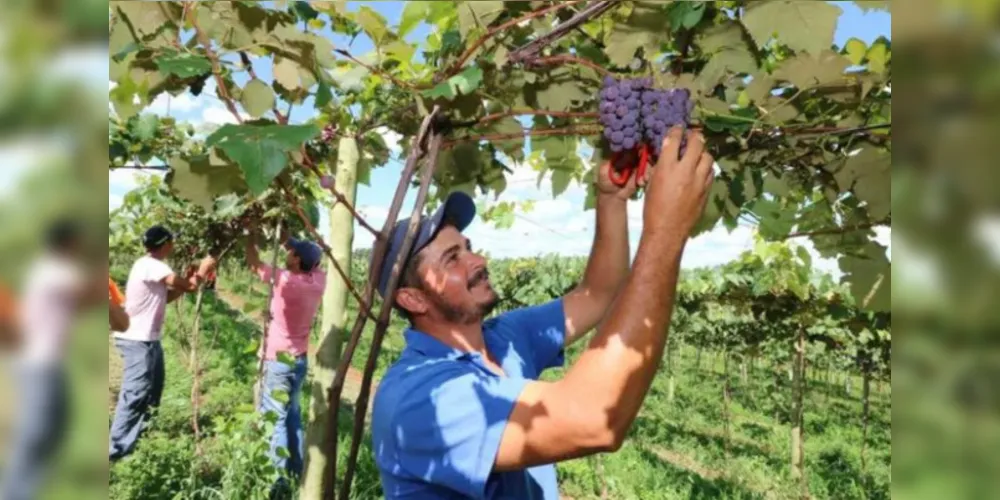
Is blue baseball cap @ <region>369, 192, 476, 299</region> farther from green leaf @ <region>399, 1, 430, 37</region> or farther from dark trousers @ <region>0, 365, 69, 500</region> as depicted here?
dark trousers @ <region>0, 365, 69, 500</region>

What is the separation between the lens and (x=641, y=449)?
8125 millimetres

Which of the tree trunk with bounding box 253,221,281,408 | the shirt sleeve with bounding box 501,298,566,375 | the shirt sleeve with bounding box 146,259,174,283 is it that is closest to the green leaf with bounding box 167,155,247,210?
the shirt sleeve with bounding box 501,298,566,375

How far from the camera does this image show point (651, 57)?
174 centimetres

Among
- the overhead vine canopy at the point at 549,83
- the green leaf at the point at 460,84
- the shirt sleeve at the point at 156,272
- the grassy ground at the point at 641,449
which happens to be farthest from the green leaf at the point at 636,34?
the shirt sleeve at the point at 156,272

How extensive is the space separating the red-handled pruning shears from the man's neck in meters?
0.56

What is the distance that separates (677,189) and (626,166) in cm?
34

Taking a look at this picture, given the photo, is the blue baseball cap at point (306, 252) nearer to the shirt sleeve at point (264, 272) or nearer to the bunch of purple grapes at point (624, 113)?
the shirt sleeve at point (264, 272)

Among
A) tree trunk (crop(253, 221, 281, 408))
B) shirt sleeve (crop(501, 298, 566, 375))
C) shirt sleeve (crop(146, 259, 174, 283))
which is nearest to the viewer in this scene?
shirt sleeve (crop(501, 298, 566, 375))

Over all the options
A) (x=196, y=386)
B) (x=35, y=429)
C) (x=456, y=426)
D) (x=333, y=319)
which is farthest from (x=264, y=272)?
(x=35, y=429)

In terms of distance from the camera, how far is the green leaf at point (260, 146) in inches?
43.2

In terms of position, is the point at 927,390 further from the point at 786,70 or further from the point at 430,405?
the point at 786,70

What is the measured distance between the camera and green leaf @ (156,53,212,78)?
1146mm

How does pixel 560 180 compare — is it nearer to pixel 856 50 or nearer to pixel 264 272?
pixel 856 50

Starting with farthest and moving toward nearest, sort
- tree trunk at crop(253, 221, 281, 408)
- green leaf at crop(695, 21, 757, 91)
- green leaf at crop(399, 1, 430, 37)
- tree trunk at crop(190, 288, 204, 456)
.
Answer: tree trunk at crop(190, 288, 204, 456), tree trunk at crop(253, 221, 281, 408), green leaf at crop(695, 21, 757, 91), green leaf at crop(399, 1, 430, 37)
